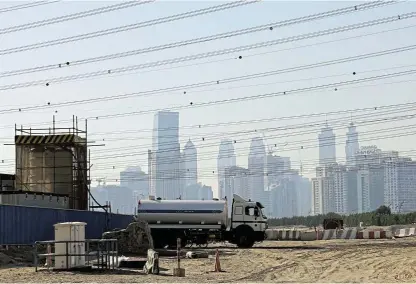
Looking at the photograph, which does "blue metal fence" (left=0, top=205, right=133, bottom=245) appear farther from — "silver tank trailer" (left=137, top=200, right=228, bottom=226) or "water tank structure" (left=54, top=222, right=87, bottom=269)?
"water tank structure" (left=54, top=222, right=87, bottom=269)

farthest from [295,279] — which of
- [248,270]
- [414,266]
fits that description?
[414,266]

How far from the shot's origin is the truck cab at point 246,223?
57.2m

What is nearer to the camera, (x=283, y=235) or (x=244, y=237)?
(x=244, y=237)

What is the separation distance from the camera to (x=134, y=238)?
1833 inches

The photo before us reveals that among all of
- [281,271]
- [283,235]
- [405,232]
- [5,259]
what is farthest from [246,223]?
[281,271]

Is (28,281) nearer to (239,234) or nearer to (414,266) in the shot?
(414,266)

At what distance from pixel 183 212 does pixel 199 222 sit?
1.39m

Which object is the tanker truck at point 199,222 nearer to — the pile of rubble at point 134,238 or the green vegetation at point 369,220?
the pile of rubble at point 134,238

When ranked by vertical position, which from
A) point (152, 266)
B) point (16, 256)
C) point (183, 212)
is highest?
point (183, 212)

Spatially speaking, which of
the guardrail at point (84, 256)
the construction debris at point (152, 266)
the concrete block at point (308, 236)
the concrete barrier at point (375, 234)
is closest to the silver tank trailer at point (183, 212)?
A: the concrete block at point (308, 236)

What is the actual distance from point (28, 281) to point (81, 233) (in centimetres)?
592

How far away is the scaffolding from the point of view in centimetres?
6588

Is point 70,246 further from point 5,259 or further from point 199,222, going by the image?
point 199,222

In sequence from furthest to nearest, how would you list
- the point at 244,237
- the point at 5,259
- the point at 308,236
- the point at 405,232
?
the point at 405,232 → the point at 308,236 → the point at 244,237 → the point at 5,259
